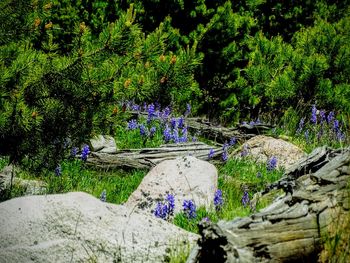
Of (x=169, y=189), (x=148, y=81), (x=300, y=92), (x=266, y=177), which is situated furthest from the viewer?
(x=300, y=92)

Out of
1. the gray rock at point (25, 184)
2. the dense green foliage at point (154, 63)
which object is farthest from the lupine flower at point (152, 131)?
the gray rock at point (25, 184)

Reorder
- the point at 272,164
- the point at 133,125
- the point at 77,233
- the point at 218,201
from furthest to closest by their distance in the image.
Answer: the point at 133,125, the point at 272,164, the point at 218,201, the point at 77,233

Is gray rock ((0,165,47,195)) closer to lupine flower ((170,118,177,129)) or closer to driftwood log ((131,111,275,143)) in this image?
lupine flower ((170,118,177,129))

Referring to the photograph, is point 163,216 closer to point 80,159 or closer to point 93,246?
point 93,246

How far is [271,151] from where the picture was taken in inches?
301

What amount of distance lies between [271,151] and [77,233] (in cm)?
441

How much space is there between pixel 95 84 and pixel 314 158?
86.2 inches

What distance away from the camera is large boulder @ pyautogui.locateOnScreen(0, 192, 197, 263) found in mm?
3646

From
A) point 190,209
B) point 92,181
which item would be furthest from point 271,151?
point 190,209

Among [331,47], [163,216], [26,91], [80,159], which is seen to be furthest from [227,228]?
[331,47]

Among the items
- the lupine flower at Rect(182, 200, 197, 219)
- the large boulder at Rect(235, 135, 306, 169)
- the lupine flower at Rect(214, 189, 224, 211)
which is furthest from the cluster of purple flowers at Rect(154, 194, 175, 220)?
the large boulder at Rect(235, 135, 306, 169)

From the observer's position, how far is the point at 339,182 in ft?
12.9

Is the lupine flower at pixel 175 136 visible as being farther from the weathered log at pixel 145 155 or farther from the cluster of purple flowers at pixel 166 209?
the cluster of purple flowers at pixel 166 209

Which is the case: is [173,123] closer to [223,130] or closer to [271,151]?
[223,130]
